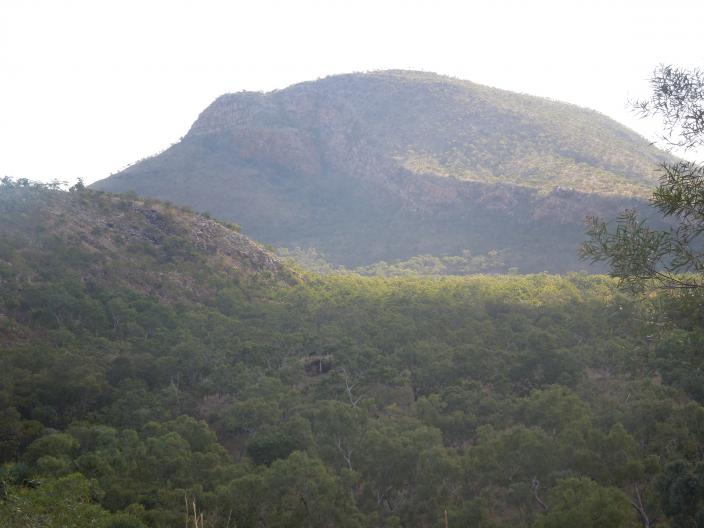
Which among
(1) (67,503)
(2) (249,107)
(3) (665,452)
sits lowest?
(3) (665,452)

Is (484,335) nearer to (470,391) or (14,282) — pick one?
(470,391)

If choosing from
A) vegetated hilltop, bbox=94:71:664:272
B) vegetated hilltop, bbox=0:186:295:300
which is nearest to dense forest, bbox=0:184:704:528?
vegetated hilltop, bbox=0:186:295:300

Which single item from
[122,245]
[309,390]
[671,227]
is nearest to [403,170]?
[122,245]

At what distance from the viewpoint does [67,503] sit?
13664 mm

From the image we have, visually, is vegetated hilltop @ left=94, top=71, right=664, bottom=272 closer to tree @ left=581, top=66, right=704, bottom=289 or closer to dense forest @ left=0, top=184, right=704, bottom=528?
dense forest @ left=0, top=184, right=704, bottom=528

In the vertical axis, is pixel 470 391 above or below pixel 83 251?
below

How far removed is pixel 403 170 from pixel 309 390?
241 feet

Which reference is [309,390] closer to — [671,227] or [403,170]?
[671,227]

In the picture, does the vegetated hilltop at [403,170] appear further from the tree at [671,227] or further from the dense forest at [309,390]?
the tree at [671,227]

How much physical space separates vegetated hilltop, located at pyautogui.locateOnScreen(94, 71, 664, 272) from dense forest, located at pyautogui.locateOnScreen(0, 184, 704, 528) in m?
28.9

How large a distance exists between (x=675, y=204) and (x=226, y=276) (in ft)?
132

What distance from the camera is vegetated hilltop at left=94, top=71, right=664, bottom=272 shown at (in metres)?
77.5

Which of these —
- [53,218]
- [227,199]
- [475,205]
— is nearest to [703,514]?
[53,218]

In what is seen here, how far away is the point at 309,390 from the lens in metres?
30.7
